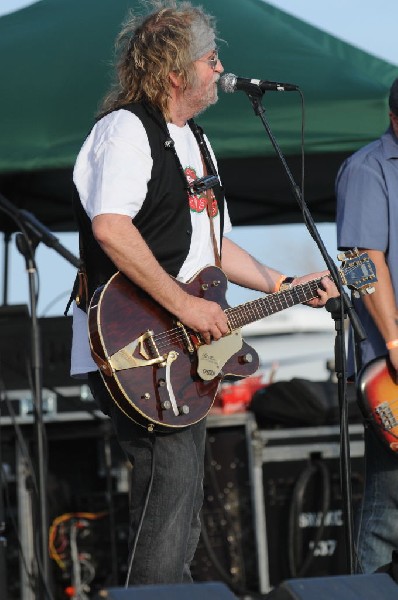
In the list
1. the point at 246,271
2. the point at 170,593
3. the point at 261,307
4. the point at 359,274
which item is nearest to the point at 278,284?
the point at 246,271

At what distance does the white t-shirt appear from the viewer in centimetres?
338

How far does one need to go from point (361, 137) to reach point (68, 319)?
1.69 m

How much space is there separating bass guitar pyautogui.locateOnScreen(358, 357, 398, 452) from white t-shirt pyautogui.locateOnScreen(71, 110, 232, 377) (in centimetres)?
77

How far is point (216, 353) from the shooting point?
11.5 feet

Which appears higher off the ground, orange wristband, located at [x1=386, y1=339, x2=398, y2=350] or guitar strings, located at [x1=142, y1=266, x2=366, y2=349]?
guitar strings, located at [x1=142, y1=266, x2=366, y2=349]

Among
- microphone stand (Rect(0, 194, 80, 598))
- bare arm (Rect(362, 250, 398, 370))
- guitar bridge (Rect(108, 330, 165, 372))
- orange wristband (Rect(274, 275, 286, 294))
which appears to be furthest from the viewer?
microphone stand (Rect(0, 194, 80, 598))

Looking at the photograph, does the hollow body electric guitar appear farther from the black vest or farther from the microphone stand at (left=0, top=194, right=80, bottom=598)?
the microphone stand at (left=0, top=194, right=80, bottom=598)

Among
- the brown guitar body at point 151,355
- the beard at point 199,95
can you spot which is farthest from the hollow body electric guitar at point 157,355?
the beard at point 199,95

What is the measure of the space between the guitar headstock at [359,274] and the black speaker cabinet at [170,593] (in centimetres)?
147

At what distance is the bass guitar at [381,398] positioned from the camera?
13.0ft

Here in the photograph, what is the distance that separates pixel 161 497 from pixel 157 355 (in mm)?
416

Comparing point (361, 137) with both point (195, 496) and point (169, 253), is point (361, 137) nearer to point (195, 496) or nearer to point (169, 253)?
point (169, 253)

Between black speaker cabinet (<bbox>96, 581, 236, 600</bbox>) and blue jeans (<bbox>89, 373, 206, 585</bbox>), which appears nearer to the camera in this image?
black speaker cabinet (<bbox>96, 581, 236, 600</bbox>)

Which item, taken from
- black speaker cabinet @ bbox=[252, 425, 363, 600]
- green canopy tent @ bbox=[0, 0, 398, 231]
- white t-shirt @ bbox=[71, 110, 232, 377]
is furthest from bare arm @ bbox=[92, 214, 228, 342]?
black speaker cabinet @ bbox=[252, 425, 363, 600]
